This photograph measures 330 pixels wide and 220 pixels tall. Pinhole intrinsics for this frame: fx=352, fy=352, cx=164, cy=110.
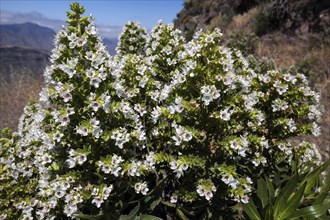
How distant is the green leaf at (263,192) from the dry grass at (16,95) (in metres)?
9.37

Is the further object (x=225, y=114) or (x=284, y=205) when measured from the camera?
(x=284, y=205)

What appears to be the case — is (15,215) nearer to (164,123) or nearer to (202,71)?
(164,123)

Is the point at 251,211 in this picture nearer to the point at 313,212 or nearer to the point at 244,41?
the point at 313,212

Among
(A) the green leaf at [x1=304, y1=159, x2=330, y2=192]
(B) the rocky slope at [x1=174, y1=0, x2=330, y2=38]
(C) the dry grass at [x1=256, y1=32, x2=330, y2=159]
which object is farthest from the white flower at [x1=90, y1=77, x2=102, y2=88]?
(B) the rocky slope at [x1=174, y1=0, x2=330, y2=38]

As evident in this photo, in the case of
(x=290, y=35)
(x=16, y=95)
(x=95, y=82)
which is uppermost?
(x=290, y=35)

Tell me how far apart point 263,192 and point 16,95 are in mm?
11149

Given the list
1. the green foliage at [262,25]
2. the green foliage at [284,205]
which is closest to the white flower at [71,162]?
the green foliage at [284,205]

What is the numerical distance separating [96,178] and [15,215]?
1.23m

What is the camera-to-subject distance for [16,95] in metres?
13.0

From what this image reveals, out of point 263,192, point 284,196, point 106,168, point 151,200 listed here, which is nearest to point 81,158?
point 106,168

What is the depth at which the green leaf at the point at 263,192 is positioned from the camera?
4113 millimetres

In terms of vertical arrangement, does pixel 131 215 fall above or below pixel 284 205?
below

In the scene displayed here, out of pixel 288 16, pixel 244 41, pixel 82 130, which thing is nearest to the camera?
pixel 82 130

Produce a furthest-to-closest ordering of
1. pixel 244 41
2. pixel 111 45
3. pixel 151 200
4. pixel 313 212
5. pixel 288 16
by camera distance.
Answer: pixel 288 16
pixel 244 41
pixel 111 45
pixel 313 212
pixel 151 200
